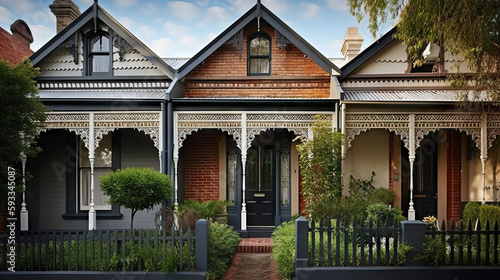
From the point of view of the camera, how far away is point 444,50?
41.2 ft

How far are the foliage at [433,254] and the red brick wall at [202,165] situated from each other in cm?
712

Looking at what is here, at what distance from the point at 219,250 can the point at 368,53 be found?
7692 mm

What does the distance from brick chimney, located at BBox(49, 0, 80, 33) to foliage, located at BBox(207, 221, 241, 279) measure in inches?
423

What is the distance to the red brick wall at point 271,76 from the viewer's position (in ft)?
43.2

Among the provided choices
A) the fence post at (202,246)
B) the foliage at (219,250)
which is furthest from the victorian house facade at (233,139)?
the fence post at (202,246)

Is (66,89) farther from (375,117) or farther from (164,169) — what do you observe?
(375,117)

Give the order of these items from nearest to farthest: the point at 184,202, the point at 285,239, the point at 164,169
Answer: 1. the point at 285,239
2. the point at 164,169
3. the point at 184,202

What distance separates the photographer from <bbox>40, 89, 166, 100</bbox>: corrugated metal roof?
11.7 m

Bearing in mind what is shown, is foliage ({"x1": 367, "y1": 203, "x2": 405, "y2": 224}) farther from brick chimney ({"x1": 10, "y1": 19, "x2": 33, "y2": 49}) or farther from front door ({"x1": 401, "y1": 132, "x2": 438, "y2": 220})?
brick chimney ({"x1": 10, "y1": 19, "x2": 33, "y2": 49})

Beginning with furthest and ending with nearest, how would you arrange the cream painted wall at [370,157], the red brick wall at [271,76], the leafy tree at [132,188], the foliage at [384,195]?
1. the red brick wall at [271,76]
2. the cream painted wall at [370,157]
3. the foliage at [384,195]
4. the leafy tree at [132,188]

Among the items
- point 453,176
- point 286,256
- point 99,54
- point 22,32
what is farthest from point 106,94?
point 453,176

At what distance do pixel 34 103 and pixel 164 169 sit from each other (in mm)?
3757

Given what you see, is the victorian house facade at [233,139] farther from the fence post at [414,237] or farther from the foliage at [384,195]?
the fence post at [414,237]

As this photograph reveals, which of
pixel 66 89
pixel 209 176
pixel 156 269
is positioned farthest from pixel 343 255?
pixel 66 89
